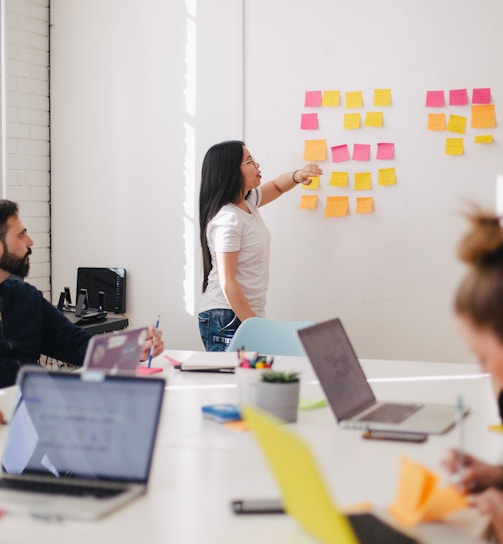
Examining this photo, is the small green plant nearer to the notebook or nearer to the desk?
the desk

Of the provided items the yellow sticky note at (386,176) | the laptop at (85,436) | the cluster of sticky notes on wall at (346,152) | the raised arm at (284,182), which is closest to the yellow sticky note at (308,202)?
the cluster of sticky notes on wall at (346,152)

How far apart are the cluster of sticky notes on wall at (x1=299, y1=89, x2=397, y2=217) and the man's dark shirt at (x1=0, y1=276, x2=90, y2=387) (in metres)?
1.62

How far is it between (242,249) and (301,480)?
2.63 metres

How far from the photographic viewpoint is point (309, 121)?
13.7 ft

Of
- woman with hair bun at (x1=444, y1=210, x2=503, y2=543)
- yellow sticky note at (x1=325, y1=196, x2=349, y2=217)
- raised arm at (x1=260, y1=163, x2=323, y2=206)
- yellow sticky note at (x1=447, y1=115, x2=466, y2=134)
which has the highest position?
yellow sticky note at (x1=447, y1=115, x2=466, y2=134)

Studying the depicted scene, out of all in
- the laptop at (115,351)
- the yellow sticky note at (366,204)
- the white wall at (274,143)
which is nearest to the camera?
the laptop at (115,351)

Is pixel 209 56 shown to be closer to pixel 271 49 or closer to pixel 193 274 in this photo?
pixel 271 49

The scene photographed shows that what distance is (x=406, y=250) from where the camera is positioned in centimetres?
405

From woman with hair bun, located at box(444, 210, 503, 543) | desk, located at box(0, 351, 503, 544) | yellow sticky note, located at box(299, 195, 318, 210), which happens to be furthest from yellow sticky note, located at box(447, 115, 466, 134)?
woman with hair bun, located at box(444, 210, 503, 543)

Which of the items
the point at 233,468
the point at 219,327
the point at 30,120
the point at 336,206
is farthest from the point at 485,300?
the point at 30,120

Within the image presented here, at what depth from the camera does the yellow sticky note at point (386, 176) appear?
159 inches

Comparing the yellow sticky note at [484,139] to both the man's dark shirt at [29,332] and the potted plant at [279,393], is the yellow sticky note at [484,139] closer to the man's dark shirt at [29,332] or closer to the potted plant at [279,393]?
the man's dark shirt at [29,332]

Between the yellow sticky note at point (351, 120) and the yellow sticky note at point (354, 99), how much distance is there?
0.14 feet

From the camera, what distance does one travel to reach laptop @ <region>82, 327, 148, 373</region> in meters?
1.91
